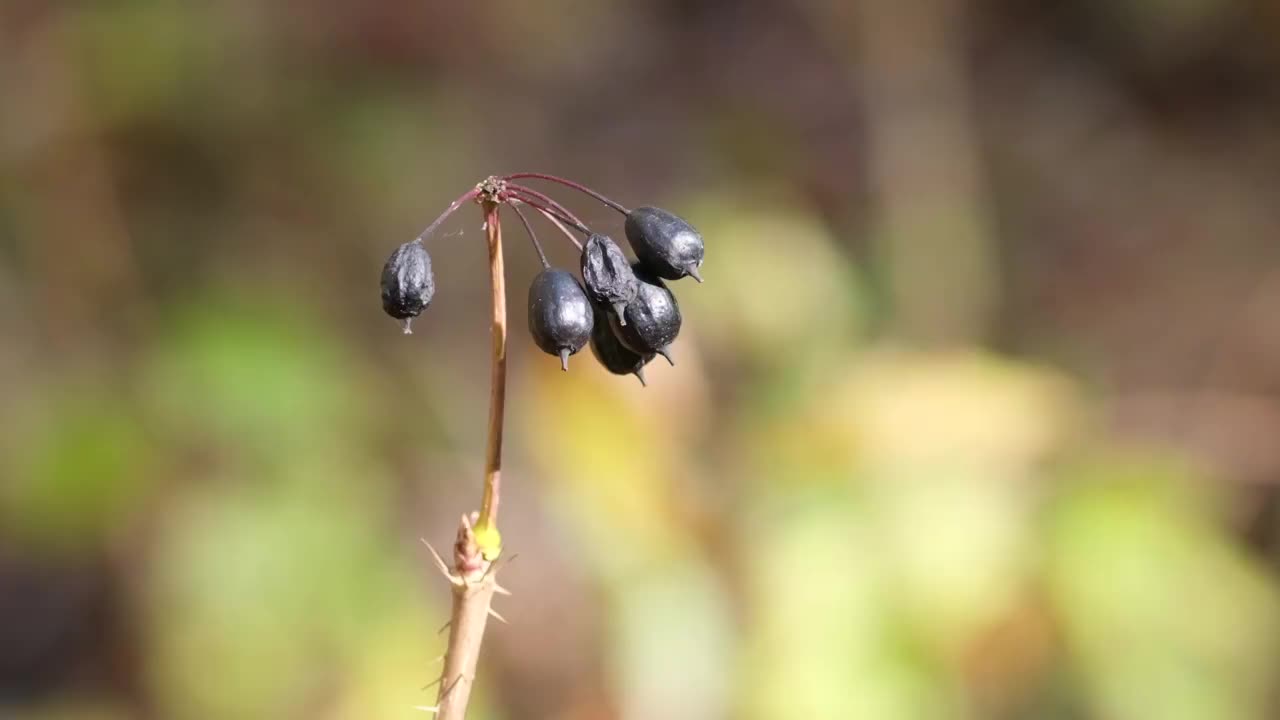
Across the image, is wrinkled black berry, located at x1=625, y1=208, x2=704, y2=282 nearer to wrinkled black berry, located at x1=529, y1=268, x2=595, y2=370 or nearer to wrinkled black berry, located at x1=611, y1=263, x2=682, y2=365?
wrinkled black berry, located at x1=611, y1=263, x2=682, y2=365

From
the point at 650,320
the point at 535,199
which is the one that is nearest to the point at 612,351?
the point at 650,320

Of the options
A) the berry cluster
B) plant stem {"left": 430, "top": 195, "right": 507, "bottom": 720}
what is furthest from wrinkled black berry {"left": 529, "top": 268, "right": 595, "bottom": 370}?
plant stem {"left": 430, "top": 195, "right": 507, "bottom": 720}

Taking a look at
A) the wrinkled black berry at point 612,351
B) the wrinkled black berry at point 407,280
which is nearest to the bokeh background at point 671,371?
the wrinkled black berry at point 612,351

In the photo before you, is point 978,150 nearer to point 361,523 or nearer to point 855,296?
point 855,296

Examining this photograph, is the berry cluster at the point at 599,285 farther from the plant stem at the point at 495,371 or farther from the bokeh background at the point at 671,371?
the bokeh background at the point at 671,371

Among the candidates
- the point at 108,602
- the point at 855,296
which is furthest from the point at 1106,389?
the point at 108,602

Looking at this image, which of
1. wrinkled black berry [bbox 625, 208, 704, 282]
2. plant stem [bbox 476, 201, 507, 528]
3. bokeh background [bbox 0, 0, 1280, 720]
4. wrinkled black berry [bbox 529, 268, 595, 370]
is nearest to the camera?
plant stem [bbox 476, 201, 507, 528]

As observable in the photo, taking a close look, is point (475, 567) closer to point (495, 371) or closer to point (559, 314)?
point (495, 371)
